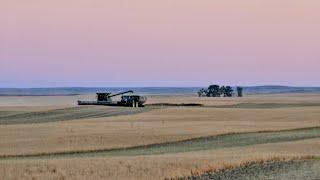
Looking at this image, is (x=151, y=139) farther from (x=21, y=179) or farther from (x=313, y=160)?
(x=21, y=179)

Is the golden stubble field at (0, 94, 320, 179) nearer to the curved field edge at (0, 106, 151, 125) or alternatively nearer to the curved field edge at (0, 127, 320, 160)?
the curved field edge at (0, 127, 320, 160)

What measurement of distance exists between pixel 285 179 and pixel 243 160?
345 inches

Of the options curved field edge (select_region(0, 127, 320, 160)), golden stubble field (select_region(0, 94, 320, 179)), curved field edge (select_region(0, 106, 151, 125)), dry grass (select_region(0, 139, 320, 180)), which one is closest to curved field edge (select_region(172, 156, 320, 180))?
dry grass (select_region(0, 139, 320, 180))

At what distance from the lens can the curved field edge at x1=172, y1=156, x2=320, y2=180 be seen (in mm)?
27016

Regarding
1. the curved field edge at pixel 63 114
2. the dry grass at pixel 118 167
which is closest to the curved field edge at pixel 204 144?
the dry grass at pixel 118 167

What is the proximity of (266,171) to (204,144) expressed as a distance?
22.7 meters

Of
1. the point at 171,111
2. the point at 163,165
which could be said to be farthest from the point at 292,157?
the point at 171,111

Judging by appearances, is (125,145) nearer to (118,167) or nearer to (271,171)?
(118,167)

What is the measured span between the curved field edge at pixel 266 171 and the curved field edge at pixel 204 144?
12303mm

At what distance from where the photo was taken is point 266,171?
95.1ft

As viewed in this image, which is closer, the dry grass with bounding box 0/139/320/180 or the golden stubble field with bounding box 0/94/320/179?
the dry grass with bounding box 0/139/320/180

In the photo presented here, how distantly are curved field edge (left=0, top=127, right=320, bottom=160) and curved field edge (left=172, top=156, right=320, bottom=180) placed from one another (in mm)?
12303

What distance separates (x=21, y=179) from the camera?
28.9 metres

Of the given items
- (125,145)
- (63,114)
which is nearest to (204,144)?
(125,145)
